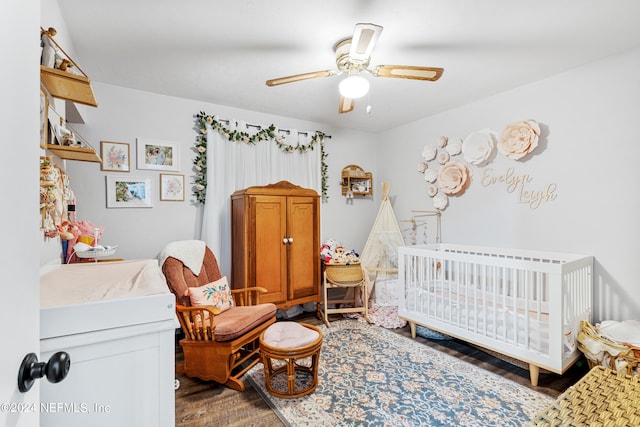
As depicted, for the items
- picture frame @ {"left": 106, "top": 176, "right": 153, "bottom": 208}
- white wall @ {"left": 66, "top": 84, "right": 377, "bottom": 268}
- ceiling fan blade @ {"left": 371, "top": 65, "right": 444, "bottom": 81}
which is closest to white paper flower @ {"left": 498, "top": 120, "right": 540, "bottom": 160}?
ceiling fan blade @ {"left": 371, "top": 65, "right": 444, "bottom": 81}

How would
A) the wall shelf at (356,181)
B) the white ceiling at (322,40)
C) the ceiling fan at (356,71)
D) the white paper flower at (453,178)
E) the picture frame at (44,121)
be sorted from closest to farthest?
1. the picture frame at (44,121)
2. the white ceiling at (322,40)
3. the ceiling fan at (356,71)
4. the white paper flower at (453,178)
5. the wall shelf at (356,181)

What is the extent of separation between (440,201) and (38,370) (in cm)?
377

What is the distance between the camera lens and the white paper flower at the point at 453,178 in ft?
11.3

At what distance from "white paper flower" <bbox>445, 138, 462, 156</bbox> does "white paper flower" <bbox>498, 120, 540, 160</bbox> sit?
47 centimetres

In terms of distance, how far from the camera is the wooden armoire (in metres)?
3.10

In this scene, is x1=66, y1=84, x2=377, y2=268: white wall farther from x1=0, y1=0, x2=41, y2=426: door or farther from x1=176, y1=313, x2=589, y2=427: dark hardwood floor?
x1=0, y1=0, x2=41, y2=426: door

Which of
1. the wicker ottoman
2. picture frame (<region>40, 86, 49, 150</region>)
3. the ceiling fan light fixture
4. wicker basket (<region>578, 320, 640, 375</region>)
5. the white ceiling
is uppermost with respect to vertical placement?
the white ceiling

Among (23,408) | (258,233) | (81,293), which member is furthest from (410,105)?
(23,408)

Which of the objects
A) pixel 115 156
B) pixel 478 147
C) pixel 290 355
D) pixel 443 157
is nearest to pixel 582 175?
pixel 478 147

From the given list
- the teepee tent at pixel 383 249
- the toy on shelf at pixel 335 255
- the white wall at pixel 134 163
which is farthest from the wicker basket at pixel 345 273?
the white wall at pixel 134 163

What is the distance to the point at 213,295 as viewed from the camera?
8.37ft

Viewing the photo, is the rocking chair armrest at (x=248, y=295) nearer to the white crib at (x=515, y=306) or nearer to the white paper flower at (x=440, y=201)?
the white crib at (x=515, y=306)

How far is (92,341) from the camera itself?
1.03 metres

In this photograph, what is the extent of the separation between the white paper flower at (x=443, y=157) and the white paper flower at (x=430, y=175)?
15 cm
